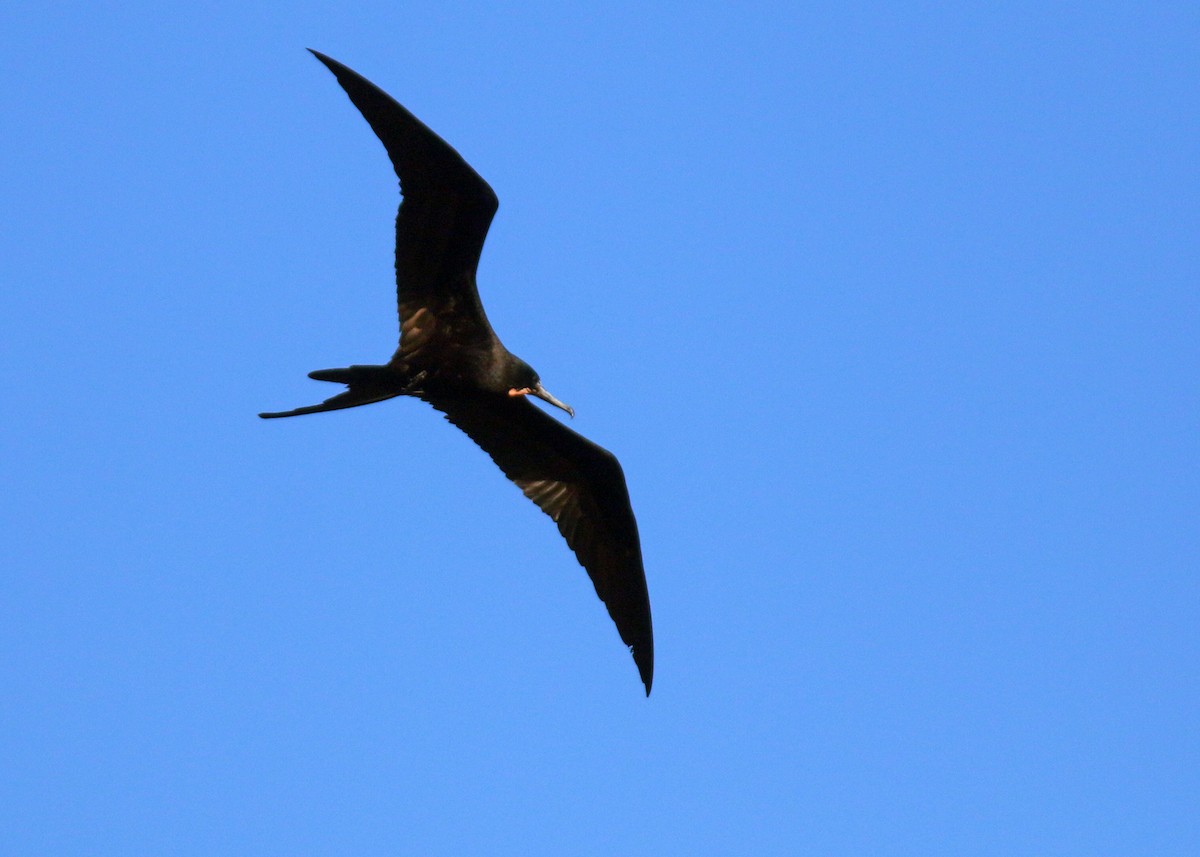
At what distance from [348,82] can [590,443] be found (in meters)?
3.30

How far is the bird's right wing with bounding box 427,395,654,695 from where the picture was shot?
38.7 feet

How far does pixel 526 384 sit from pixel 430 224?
1.43 metres

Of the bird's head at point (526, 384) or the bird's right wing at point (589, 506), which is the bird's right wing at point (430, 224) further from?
the bird's right wing at point (589, 506)

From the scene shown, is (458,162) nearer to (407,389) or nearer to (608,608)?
(407,389)

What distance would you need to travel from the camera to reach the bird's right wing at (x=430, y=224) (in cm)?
981

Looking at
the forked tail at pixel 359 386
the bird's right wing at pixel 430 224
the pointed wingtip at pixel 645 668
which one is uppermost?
the bird's right wing at pixel 430 224

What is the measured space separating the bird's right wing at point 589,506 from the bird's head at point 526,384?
1.58 ft

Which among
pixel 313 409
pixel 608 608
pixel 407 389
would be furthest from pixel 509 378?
pixel 608 608

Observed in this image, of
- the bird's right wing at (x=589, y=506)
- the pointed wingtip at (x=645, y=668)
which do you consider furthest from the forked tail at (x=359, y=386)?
the pointed wingtip at (x=645, y=668)

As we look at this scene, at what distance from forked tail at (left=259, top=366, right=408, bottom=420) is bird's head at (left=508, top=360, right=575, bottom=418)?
0.78m

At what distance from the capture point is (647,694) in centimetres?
1177

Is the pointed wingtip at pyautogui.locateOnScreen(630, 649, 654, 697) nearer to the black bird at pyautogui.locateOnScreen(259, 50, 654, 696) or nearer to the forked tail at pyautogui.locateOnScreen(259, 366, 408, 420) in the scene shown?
the black bird at pyautogui.locateOnScreen(259, 50, 654, 696)

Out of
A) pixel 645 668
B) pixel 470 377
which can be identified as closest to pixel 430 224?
pixel 470 377

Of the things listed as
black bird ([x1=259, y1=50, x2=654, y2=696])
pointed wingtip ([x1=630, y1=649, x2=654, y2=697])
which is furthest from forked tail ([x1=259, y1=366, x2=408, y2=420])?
pointed wingtip ([x1=630, y1=649, x2=654, y2=697])
